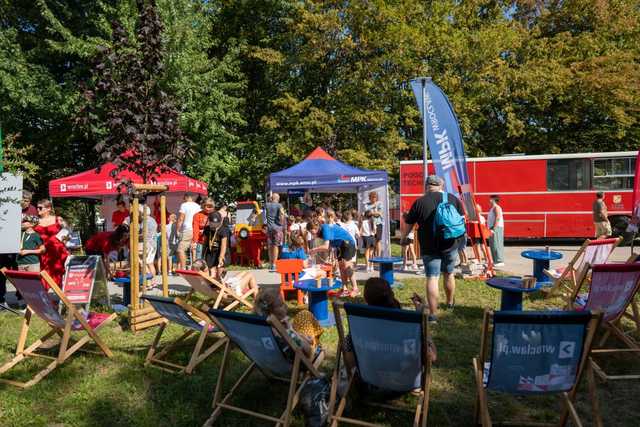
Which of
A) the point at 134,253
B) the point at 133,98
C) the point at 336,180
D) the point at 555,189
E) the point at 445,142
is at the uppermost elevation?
the point at 133,98

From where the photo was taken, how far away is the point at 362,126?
722 inches

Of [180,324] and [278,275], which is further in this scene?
[278,275]

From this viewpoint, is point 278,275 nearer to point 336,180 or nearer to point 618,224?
point 336,180

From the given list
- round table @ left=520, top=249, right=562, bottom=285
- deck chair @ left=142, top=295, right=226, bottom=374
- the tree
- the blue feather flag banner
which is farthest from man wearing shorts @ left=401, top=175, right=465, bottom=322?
the tree

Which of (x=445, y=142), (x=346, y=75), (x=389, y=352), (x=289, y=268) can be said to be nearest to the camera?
(x=389, y=352)

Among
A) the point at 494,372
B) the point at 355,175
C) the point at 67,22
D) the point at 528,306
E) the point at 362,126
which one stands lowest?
the point at 528,306

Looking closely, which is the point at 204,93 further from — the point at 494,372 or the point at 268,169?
the point at 494,372

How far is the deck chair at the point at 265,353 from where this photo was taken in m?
3.05

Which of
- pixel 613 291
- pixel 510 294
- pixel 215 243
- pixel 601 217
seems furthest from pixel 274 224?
pixel 613 291

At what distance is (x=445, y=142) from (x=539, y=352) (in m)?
5.77

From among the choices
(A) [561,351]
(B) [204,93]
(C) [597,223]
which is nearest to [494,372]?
(A) [561,351]

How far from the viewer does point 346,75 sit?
18.3m

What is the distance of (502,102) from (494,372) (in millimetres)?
18161

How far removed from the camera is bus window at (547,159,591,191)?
1388cm
